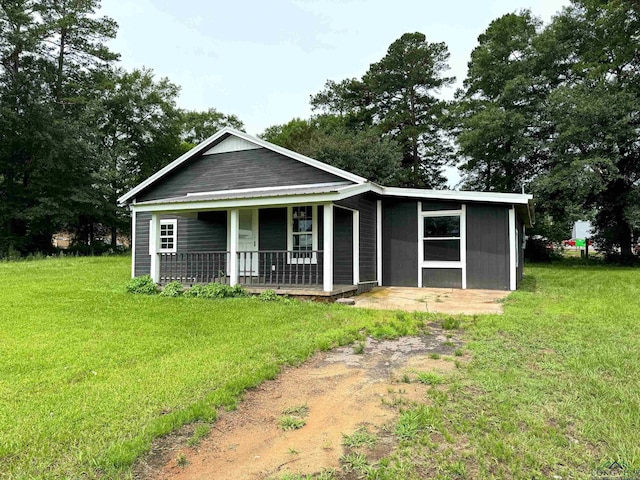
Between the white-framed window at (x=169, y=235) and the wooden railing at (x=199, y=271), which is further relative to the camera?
the white-framed window at (x=169, y=235)

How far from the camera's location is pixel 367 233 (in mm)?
10992

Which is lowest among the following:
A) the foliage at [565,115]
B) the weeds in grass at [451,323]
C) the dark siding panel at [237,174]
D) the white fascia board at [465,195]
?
the weeds in grass at [451,323]

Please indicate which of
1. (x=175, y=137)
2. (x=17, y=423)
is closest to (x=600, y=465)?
(x=17, y=423)

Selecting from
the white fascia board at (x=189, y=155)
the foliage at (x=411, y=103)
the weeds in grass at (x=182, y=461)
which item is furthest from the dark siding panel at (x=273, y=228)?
the foliage at (x=411, y=103)

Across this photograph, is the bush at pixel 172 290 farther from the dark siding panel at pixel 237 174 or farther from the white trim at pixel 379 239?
the white trim at pixel 379 239

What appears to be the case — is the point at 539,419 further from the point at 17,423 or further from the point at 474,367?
the point at 17,423

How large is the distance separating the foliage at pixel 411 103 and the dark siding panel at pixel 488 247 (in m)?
17.4

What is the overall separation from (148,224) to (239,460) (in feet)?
41.7

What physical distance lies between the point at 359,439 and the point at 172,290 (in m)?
8.00

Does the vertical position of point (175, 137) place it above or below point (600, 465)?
above

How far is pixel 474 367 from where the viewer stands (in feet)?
13.5

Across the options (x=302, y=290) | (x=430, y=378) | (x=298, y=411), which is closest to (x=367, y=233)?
(x=302, y=290)

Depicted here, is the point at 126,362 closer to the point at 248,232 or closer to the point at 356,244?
the point at 356,244

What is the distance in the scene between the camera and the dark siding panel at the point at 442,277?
1073 centimetres
